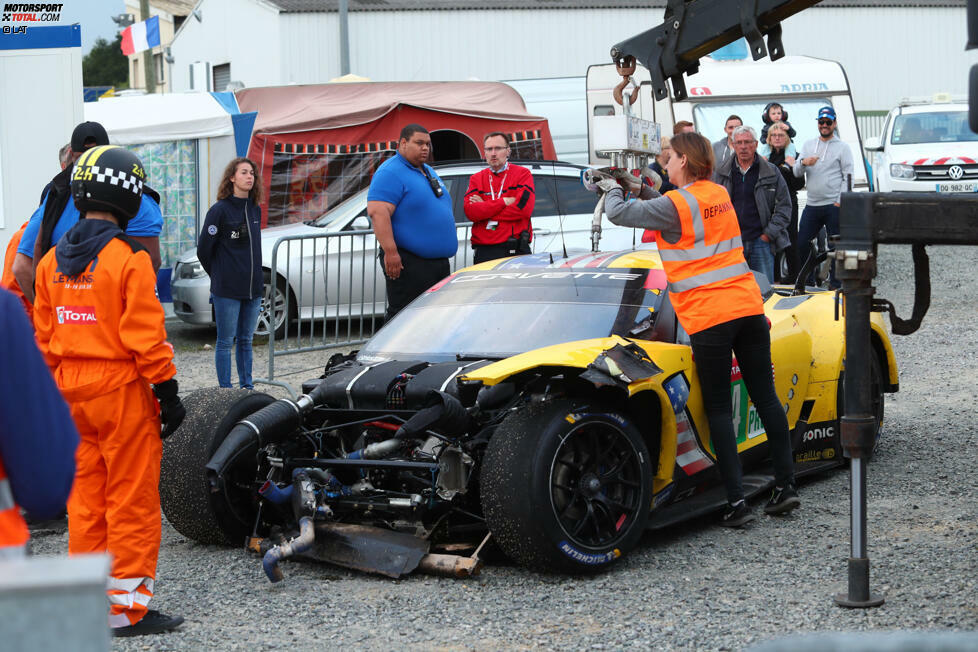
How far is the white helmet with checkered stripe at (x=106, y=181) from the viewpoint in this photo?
4.66m

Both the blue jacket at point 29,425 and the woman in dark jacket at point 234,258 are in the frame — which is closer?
the blue jacket at point 29,425

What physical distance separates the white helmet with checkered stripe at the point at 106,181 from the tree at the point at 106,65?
7199 centimetres

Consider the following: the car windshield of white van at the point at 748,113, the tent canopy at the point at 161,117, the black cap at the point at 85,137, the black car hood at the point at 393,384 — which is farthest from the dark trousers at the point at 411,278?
the car windshield of white van at the point at 748,113

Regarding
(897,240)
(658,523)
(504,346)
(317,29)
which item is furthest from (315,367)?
(317,29)

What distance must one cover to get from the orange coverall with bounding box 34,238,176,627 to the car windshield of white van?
1234 centimetres

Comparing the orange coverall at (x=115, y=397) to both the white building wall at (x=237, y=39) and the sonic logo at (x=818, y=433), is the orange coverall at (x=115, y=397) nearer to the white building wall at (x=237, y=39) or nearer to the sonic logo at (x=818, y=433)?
the sonic logo at (x=818, y=433)

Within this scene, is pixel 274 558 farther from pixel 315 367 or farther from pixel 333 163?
pixel 333 163

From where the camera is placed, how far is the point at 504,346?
230 inches

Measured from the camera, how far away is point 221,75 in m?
32.8

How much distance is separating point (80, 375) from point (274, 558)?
3.60 feet

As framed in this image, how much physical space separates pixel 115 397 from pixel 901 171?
53.4ft

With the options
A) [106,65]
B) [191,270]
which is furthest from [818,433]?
[106,65]

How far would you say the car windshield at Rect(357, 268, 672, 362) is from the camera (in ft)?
19.2

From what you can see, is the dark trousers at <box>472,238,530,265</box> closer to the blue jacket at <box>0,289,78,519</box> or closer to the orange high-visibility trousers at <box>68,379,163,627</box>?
the orange high-visibility trousers at <box>68,379,163,627</box>
